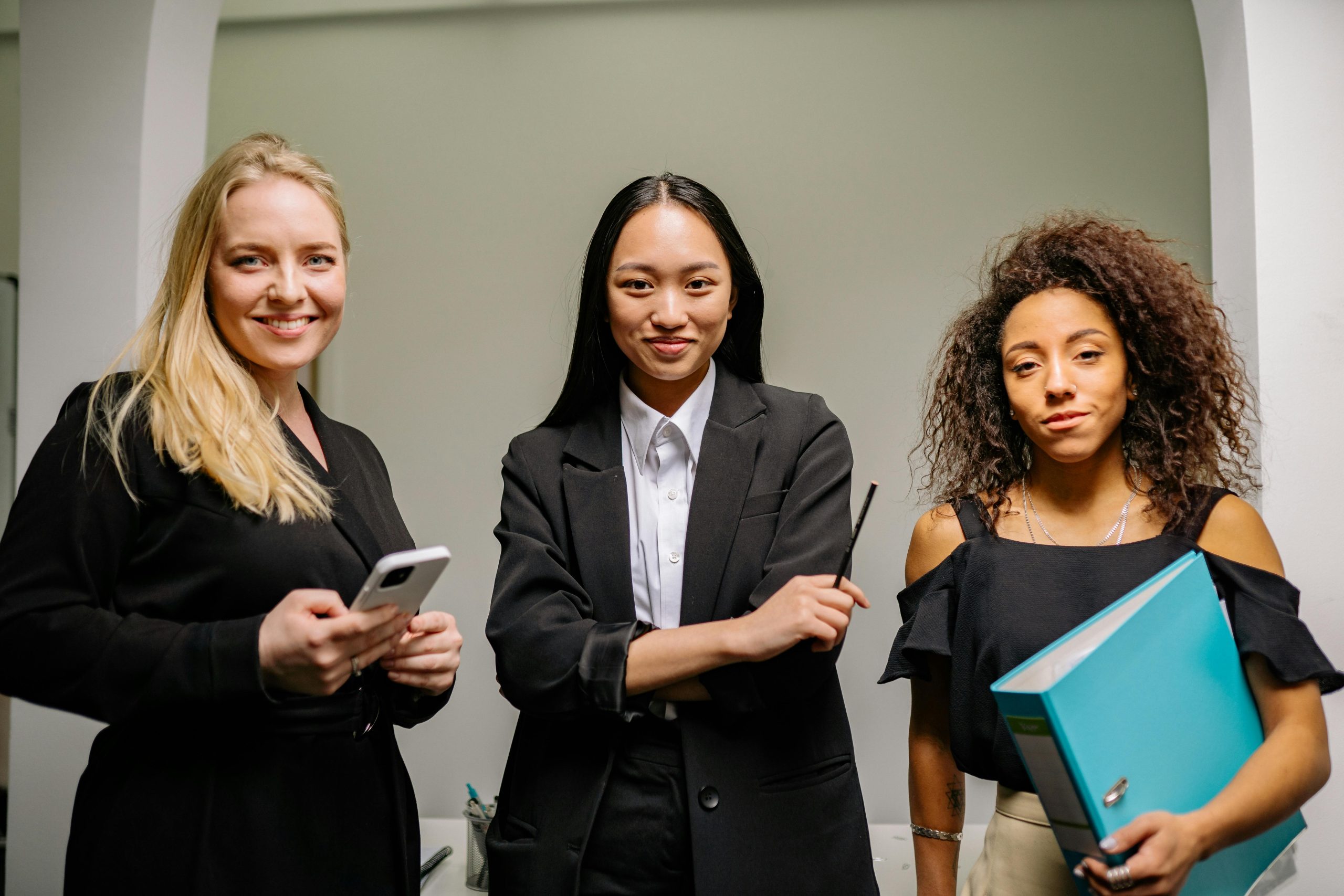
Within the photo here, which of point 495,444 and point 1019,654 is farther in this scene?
point 495,444

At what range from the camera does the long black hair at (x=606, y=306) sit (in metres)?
1.82

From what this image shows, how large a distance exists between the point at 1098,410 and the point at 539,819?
1075 millimetres

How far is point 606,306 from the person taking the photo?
6.04ft

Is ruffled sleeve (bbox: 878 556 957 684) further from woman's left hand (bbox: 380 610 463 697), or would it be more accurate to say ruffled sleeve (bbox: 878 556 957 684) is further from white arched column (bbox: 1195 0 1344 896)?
white arched column (bbox: 1195 0 1344 896)

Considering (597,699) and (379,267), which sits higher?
(379,267)

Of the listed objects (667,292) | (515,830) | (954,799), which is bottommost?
(515,830)

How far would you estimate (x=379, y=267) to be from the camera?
3682 millimetres

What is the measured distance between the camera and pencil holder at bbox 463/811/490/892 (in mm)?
2805

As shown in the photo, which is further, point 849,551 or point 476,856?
point 476,856

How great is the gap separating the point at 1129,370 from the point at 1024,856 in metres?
0.75

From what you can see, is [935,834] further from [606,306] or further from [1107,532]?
[606,306]

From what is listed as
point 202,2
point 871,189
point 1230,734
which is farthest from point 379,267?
point 1230,734

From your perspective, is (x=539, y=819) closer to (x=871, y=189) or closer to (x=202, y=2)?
(x=202, y=2)

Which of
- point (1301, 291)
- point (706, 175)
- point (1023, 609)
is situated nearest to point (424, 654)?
point (1023, 609)
